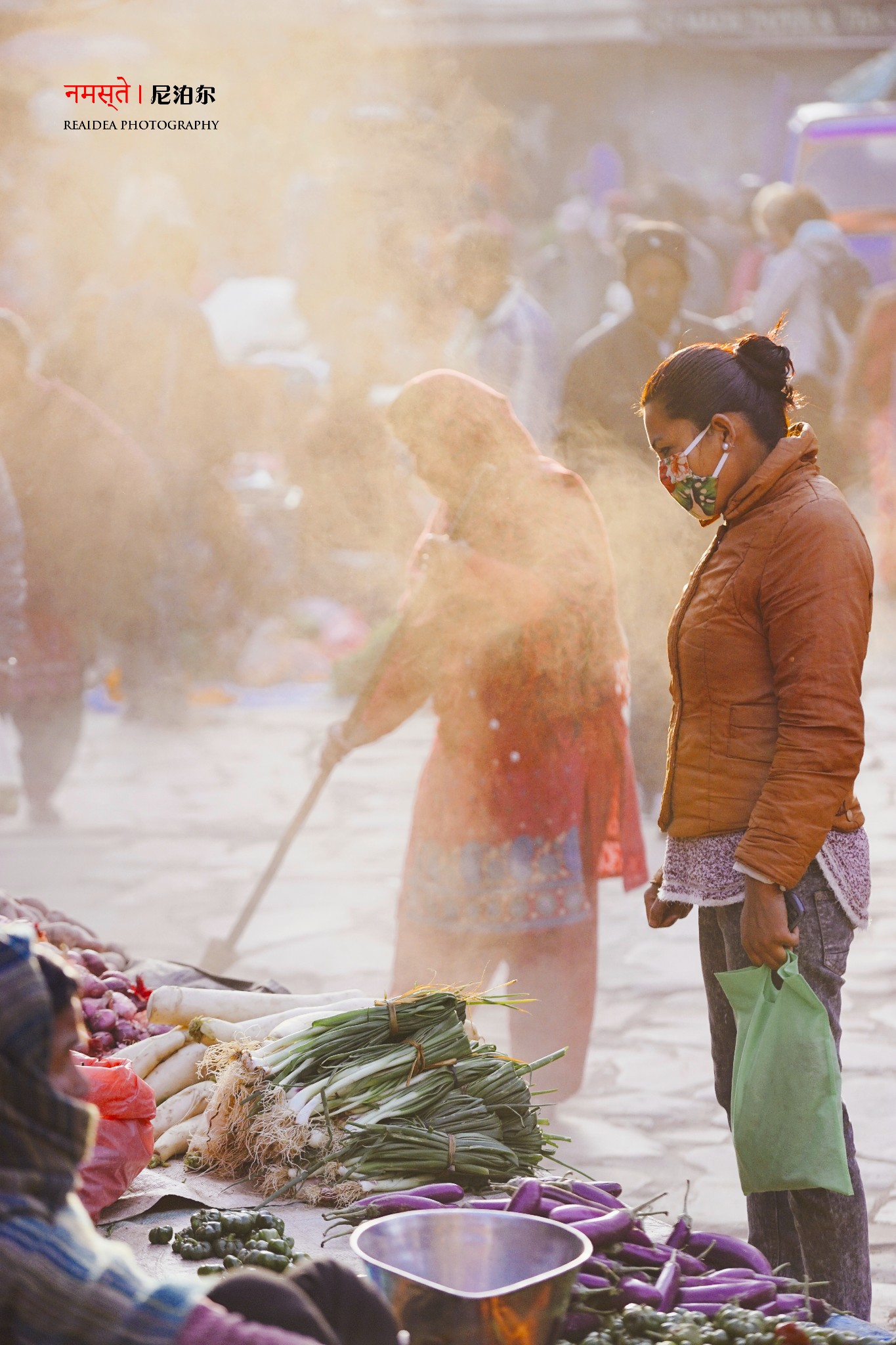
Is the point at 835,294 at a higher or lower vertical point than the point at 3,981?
higher

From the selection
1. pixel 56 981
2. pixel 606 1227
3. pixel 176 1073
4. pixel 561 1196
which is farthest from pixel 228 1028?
pixel 56 981

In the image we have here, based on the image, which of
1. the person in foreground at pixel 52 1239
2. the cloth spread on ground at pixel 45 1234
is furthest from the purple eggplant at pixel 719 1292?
the cloth spread on ground at pixel 45 1234

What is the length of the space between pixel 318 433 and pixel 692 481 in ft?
27.8

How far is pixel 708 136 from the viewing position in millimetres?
19844

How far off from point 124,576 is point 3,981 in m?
7.17

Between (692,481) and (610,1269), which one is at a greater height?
(692,481)

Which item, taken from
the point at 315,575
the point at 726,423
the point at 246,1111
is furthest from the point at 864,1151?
the point at 315,575

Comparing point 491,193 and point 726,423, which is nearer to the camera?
point 726,423

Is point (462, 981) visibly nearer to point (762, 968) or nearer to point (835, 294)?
point (762, 968)

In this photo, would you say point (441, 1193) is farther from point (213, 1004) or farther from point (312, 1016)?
point (213, 1004)

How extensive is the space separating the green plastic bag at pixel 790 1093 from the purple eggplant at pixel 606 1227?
286mm

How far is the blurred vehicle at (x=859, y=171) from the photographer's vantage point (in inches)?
535

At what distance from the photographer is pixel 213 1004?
3.33 m

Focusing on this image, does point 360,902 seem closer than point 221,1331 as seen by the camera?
No
